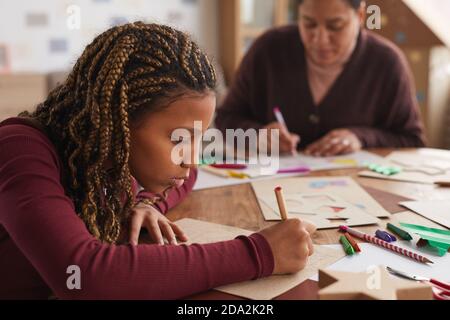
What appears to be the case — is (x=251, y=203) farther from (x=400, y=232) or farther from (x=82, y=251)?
(x=82, y=251)

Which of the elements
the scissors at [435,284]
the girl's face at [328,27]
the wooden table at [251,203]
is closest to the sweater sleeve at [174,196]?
the wooden table at [251,203]

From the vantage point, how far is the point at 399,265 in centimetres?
77

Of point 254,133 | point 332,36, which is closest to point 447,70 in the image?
point 332,36

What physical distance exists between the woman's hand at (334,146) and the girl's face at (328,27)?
0.32 metres

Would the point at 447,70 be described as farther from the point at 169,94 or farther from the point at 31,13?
the point at 169,94

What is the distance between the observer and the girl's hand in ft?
2.88

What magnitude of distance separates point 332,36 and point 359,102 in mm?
274

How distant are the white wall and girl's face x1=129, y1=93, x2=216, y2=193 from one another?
218 cm

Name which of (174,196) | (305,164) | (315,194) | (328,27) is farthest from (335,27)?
(174,196)

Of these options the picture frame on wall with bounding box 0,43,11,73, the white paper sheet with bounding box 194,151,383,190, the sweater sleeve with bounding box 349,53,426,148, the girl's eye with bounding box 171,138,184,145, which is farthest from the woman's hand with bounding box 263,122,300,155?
the picture frame on wall with bounding box 0,43,11,73

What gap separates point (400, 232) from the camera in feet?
2.90

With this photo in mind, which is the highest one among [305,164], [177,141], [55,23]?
[55,23]

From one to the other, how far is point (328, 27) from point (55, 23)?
1.96m

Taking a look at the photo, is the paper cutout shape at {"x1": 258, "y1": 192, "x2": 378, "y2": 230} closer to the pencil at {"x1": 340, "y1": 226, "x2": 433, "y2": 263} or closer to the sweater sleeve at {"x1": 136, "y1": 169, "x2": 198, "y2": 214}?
the pencil at {"x1": 340, "y1": 226, "x2": 433, "y2": 263}
